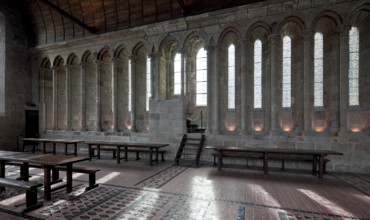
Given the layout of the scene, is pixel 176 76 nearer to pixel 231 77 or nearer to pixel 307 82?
pixel 231 77

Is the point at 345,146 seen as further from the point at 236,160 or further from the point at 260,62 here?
the point at 260,62

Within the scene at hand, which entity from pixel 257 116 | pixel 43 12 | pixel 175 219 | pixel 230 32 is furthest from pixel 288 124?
pixel 43 12

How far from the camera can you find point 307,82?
6.75 meters

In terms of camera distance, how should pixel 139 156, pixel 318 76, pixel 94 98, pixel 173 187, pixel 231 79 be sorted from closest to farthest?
pixel 173 187
pixel 318 76
pixel 231 79
pixel 139 156
pixel 94 98

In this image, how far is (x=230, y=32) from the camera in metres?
7.89

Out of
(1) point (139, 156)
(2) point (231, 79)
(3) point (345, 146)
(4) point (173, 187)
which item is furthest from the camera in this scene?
(1) point (139, 156)

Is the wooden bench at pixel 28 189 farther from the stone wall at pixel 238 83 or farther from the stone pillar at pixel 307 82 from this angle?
the stone pillar at pixel 307 82

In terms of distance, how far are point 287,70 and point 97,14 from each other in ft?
27.2

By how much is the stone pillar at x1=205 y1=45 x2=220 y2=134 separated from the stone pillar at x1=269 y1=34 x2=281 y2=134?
72.2 inches

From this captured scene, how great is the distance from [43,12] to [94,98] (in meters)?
4.88

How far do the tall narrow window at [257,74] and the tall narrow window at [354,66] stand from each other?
8.55 ft

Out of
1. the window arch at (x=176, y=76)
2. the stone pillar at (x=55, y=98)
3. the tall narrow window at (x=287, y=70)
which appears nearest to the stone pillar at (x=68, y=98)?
the stone pillar at (x=55, y=98)

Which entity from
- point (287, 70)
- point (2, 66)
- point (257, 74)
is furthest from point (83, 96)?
point (287, 70)

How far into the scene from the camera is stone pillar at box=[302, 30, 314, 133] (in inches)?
265
